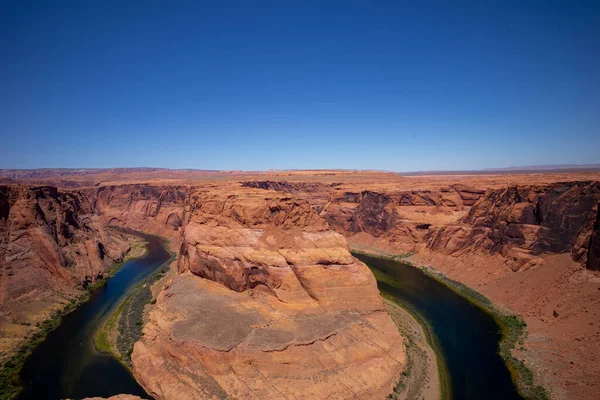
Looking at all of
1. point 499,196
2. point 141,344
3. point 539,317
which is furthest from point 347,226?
point 141,344

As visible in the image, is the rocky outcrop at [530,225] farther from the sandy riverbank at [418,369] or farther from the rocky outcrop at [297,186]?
the rocky outcrop at [297,186]

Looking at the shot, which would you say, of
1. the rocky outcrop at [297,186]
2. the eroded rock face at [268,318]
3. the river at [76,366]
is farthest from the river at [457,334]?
the rocky outcrop at [297,186]

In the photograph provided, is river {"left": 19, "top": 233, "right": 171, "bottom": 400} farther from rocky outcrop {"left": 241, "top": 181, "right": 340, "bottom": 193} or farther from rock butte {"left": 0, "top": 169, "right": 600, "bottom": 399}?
rocky outcrop {"left": 241, "top": 181, "right": 340, "bottom": 193}

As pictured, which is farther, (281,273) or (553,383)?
(281,273)

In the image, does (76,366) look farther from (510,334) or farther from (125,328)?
(510,334)

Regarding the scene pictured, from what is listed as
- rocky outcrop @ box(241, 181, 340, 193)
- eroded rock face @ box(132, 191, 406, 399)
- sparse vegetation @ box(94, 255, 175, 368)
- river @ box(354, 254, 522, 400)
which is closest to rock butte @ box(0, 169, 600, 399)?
eroded rock face @ box(132, 191, 406, 399)

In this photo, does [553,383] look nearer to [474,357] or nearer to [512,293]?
[474,357]

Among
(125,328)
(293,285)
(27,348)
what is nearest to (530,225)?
(293,285)
